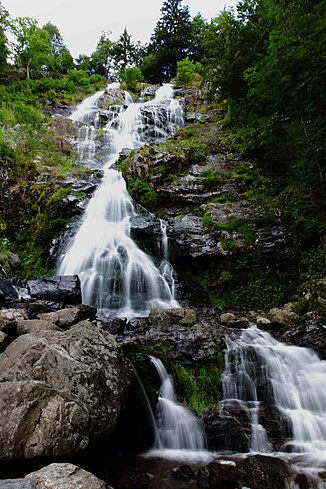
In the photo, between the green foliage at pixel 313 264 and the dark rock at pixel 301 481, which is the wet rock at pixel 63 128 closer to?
the green foliage at pixel 313 264

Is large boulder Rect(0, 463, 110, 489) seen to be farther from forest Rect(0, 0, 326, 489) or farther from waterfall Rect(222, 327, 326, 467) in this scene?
waterfall Rect(222, 327, 326, 467)

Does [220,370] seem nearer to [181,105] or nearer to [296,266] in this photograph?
[296,266]

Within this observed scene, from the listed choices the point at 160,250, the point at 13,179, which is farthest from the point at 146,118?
the point at 160,250

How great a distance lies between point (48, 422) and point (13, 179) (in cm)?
1350

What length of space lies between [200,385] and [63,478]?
346cm

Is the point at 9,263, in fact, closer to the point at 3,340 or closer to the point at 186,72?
the point at 3,340

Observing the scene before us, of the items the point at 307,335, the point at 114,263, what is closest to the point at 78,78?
the point at 114,263

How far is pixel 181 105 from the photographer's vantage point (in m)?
25.8

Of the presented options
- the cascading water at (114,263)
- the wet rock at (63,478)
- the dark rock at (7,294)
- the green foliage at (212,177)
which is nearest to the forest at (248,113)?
the cascading water at (114,263)

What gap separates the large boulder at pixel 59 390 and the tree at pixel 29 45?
109ft

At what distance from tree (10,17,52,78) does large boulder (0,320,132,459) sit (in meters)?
33.3

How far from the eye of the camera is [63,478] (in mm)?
2746

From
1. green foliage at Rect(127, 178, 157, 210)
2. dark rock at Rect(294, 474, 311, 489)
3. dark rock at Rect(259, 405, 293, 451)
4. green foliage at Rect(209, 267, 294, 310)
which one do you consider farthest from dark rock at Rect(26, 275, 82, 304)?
green foliage at Rect(127, 178, 157, 210)

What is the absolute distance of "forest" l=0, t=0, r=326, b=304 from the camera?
8.59 meters
